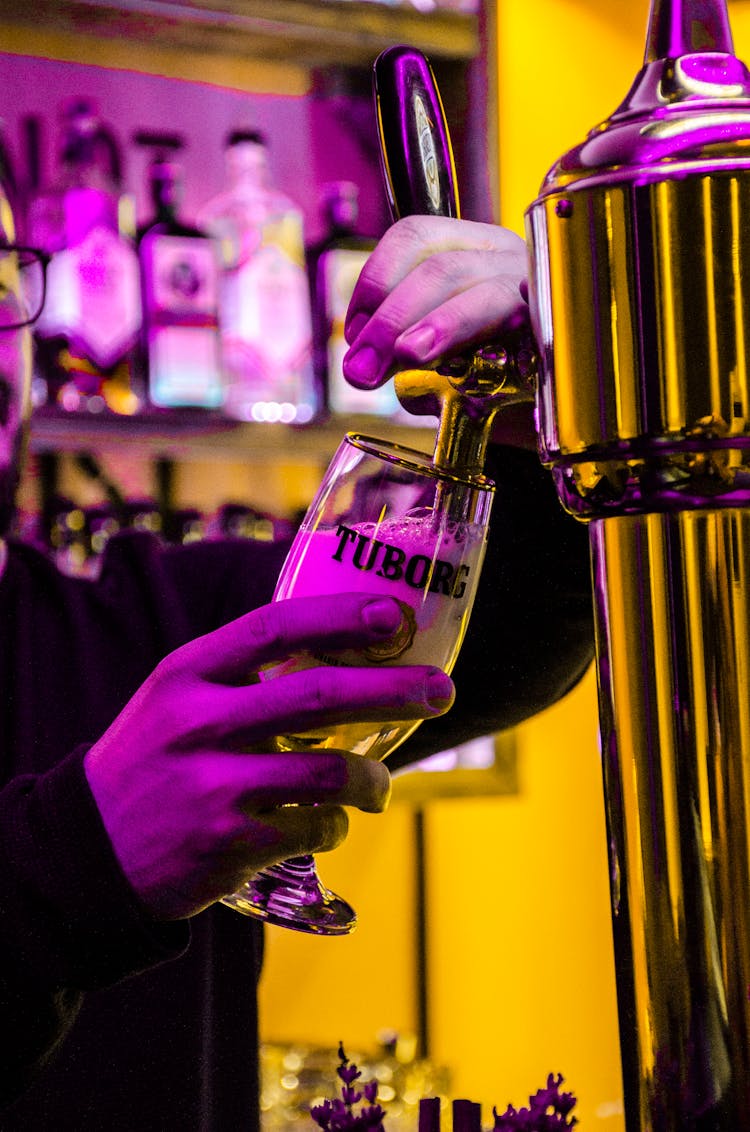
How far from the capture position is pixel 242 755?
18.9 inches

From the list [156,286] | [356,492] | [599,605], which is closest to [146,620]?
[156,286]

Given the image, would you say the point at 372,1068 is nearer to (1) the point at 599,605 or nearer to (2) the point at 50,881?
(2) the point at 50,881

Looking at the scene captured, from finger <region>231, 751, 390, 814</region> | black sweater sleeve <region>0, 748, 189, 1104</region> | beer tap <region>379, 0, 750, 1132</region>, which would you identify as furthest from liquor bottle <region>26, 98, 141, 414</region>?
beer tap <region>379, 0, 750, 1132</region>

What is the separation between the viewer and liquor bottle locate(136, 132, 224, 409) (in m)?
1.74

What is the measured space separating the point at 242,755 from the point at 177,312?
134cm

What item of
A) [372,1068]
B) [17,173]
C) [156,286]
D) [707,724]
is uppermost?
[17,173]

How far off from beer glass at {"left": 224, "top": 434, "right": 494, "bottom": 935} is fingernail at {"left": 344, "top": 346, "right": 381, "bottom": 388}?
0.03 m

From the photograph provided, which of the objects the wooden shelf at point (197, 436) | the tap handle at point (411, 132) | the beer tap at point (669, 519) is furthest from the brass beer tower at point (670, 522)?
the wooden shelf at point (197, 436)

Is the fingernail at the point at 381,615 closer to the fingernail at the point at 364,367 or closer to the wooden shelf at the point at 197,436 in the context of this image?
the fingernail at the point at 364,367

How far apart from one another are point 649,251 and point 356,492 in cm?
23

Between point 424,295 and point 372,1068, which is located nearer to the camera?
point 424,295

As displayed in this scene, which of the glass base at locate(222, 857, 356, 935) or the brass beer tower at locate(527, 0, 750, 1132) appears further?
the glass base at locate(222, 857, 356, 935)

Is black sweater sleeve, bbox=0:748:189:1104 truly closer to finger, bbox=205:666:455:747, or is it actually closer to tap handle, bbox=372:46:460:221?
finger, bbox=205:666:455:747

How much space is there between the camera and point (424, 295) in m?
0.50
